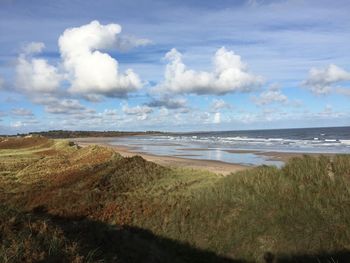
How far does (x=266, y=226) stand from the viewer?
1094 cm

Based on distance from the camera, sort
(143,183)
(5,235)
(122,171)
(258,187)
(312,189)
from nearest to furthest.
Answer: (5,235) < (312,189) < (258,187) < (143,183) < (122,171)

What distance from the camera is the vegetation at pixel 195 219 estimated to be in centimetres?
801

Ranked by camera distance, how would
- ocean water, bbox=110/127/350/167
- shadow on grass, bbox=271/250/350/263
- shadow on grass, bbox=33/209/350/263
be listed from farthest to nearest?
1. ocean water, bbox=110/127/350/167
2. shadow on grass, bbox=271/250/350/263
3. shadow on grass, bbox=33/209/350/263

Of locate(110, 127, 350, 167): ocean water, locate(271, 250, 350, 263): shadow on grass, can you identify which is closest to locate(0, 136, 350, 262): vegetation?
locate(271, 250, 350, 263): shadow on grass

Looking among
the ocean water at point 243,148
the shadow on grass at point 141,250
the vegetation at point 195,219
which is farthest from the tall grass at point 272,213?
the ocean water at point 243,148

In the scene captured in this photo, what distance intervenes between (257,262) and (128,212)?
413 cm

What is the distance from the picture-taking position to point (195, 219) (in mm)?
Result: 12000

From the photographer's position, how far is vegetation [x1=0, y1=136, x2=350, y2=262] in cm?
801

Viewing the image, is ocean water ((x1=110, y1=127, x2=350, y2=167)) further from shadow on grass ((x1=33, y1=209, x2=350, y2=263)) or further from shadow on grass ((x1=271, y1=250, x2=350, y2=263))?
shadow on grass ((x1=271, y1=250, x2=350, y2=263))

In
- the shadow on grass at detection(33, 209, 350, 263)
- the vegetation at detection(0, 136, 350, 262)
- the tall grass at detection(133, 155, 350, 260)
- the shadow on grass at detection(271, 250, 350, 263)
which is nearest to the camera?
the vegetation at detection(0, 136, 350, 262)

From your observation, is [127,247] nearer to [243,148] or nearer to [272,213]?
[272,213]

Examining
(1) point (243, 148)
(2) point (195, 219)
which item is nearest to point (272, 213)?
(2) point (195, 219)

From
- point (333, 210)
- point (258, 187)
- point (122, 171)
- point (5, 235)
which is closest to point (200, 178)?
point (122, 171)

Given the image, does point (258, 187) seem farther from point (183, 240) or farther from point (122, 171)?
point (122, 171)
